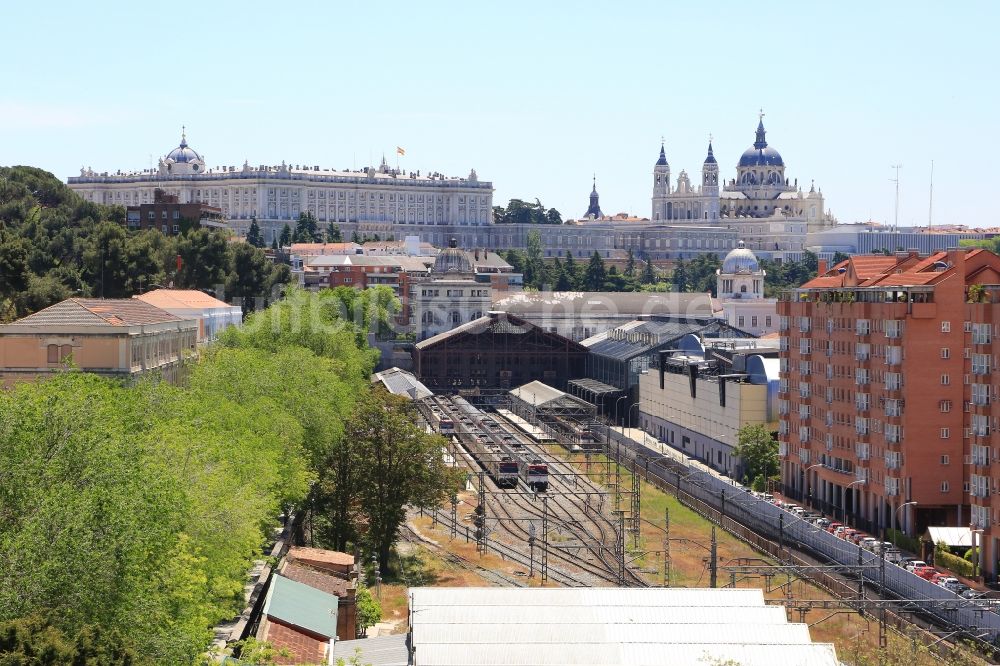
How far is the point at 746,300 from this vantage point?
124125 mm

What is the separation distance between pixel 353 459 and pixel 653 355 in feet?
142

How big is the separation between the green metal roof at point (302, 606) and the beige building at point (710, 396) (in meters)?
35.7

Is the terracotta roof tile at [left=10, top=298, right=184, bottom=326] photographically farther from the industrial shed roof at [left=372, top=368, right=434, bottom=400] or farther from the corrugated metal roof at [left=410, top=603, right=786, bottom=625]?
the industrial shed roof at [left=372, top=368, right=434, bottom=400]

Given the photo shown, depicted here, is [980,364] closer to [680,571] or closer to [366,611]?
[680,571]

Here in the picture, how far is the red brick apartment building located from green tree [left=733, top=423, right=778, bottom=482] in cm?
472

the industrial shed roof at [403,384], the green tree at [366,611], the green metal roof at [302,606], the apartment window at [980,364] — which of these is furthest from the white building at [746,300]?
the green metal roof at [302,606]

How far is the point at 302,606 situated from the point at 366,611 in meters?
5.13

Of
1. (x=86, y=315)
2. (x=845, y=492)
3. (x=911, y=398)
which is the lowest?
(x=845, y=492)

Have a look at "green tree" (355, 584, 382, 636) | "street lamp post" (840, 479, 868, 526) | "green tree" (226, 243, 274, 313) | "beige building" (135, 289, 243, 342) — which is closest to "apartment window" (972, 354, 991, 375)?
"street lamp post" (840, 479, 868, 526)

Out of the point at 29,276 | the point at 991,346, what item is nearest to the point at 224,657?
the point at 991,346

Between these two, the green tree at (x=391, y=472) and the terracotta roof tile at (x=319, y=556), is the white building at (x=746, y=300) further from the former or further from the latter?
the terracotta roof tile at (x=319, y=556)

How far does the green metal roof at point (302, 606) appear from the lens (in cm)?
3466

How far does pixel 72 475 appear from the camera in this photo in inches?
1060

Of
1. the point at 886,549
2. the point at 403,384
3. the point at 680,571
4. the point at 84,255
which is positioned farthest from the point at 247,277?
the point at 886,549
